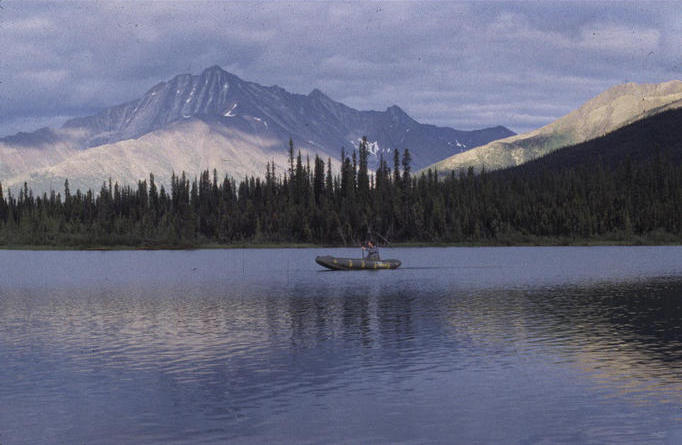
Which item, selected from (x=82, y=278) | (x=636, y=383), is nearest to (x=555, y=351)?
(x=636, y=383)

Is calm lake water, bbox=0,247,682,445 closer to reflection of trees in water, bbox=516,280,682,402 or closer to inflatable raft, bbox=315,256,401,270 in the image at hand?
reflection of trees in water, bbox=516,280,682,402

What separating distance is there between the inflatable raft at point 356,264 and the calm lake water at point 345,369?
4541 cm

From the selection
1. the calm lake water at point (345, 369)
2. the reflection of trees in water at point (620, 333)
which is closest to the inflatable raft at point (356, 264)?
the calm lake water at point (345, 369)

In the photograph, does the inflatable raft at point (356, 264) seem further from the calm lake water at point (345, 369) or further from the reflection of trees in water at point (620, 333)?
the reflection of trees in water at point (620, 333)

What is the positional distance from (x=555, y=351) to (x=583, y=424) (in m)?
17.7

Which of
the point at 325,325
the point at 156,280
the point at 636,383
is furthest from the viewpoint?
the point at 156,280

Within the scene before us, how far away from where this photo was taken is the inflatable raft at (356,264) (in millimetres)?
134625

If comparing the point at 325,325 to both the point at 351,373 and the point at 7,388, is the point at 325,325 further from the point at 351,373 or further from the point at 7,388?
the point at 7,388

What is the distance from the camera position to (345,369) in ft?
139

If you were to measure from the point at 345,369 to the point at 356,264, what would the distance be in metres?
92.6

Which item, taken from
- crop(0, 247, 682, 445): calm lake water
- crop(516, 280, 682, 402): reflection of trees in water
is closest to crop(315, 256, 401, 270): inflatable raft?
crop(0, 247, 682, 445): calm lake water

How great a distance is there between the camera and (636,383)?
37.7 meters

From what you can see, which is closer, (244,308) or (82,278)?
(244,308)

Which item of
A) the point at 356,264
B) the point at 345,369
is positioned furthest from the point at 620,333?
the point at 356,264
